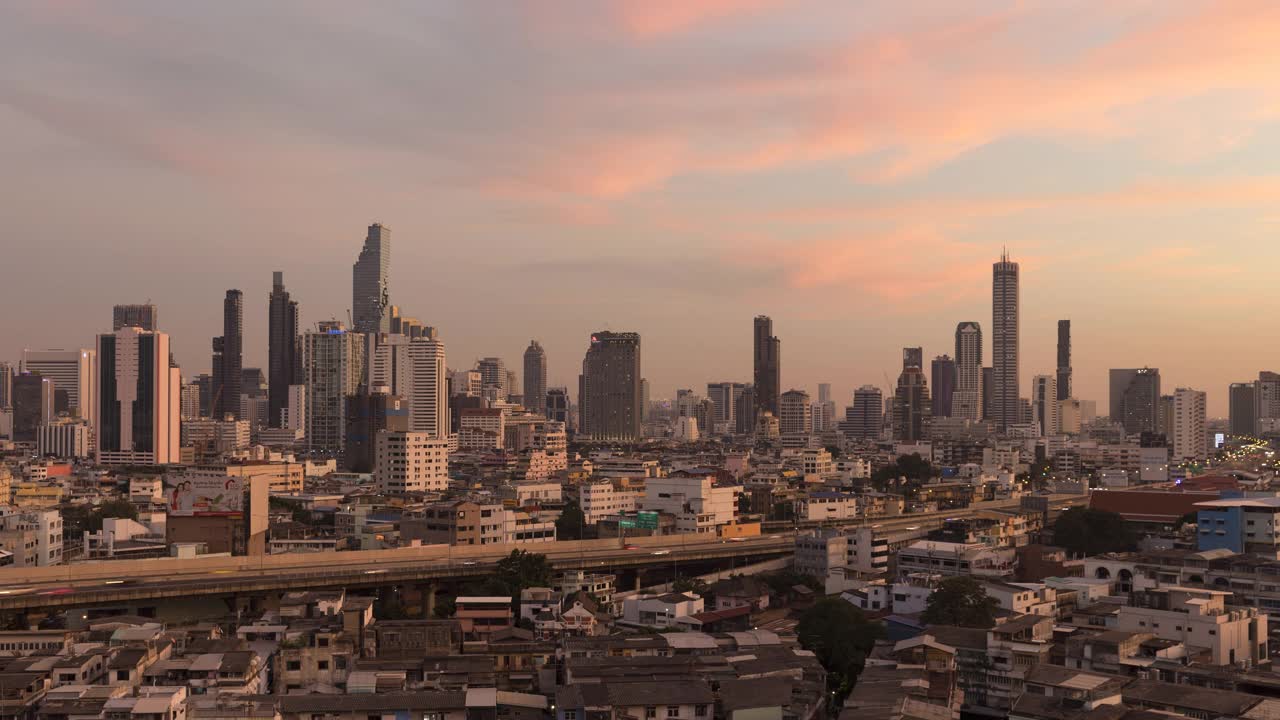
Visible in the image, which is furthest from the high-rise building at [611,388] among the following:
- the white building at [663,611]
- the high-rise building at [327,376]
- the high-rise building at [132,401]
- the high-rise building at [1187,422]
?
the white building at [663,611]

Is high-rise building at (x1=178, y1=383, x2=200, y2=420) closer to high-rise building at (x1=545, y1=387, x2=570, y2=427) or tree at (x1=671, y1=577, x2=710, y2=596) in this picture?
high-rise building at (x1=545, y1=387, x2=570, y2=427)

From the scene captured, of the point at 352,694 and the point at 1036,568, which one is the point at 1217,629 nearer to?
the point at 1036,568

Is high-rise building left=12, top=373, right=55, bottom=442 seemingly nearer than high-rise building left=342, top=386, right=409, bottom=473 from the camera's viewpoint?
No

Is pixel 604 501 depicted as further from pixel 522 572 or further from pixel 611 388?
pixel 611 388

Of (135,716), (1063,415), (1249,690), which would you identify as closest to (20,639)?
(135,716)

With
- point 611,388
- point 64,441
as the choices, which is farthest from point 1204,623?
point 611,388

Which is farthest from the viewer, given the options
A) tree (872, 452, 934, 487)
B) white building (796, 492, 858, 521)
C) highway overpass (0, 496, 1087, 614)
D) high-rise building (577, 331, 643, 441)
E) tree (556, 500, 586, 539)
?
high-rise building (577, 331, 643, 441)

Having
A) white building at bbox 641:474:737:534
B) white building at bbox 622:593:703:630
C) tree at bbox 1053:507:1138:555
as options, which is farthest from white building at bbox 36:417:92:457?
white building at bbox 622:593:703:630
